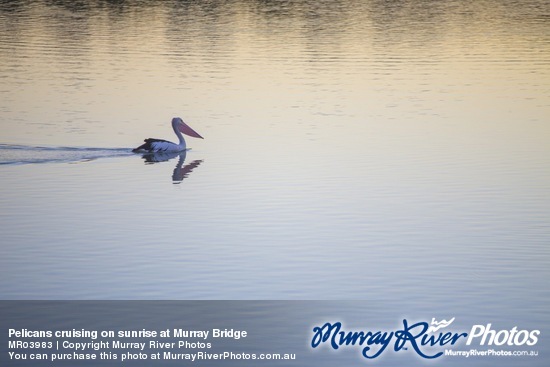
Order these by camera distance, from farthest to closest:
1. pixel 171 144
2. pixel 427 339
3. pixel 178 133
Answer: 1. pixel 178 133
2. pixel 171 144
3. pixel 427 339

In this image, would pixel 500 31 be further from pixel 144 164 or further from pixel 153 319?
pixel 153 319

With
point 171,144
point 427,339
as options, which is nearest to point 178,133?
point 171,144

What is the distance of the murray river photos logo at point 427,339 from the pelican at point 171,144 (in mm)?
7459

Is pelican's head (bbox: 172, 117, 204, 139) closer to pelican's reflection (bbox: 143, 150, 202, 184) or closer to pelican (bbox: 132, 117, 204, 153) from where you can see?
pelican (bbox: 132, 117, 204, 153)

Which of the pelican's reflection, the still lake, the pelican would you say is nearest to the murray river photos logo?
the still lake

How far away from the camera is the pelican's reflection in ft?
52.2

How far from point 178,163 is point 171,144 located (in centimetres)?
65

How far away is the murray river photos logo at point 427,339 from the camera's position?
953 cm

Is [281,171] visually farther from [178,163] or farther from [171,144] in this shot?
Result: [171,144]

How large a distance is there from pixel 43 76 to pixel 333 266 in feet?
43.8

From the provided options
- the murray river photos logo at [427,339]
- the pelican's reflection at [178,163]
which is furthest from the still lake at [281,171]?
the murray river photos logo at [427,339]

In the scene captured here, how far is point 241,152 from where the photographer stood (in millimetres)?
16844

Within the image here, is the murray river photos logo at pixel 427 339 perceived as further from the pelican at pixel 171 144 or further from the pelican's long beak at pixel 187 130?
the pelican's long beak at pixel 187 130

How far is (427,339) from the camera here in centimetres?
978
